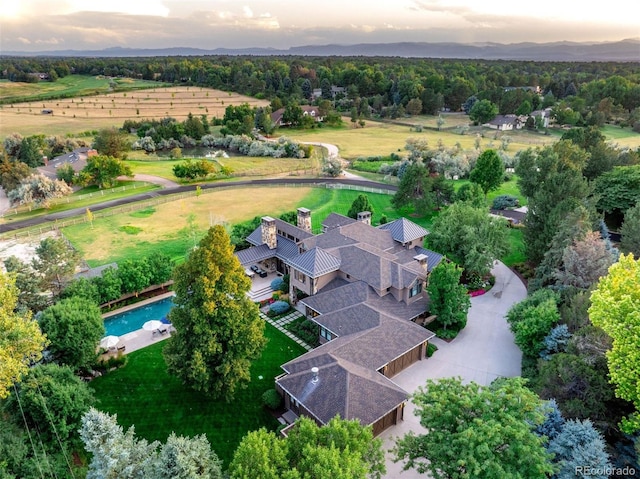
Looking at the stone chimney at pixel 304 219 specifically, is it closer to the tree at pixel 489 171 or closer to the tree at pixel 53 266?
the tree at pixel 53 266

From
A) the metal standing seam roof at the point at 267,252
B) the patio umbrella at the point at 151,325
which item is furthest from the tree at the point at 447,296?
the patio umbrella at the point at 151,325

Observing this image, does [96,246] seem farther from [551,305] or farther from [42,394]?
[551,305]

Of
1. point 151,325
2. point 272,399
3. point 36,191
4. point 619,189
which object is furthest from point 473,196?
point 36,191

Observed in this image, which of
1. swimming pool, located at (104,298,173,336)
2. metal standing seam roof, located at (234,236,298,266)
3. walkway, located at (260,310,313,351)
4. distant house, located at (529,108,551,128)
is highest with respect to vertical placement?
distant house, located at (529,108,551,128)

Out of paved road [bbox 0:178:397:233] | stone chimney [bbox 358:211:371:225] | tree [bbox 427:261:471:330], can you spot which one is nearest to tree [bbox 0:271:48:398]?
tree [bbox 427:261:471:330]

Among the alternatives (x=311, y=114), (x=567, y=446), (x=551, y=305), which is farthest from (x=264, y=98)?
(x=567, y=446)

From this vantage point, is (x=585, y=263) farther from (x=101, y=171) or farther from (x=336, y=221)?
(x=101, y=171)

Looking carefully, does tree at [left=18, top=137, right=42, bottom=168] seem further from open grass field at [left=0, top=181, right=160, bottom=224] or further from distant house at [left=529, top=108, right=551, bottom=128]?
distant house at [left=529, top=108, right=551, bottom=128]
